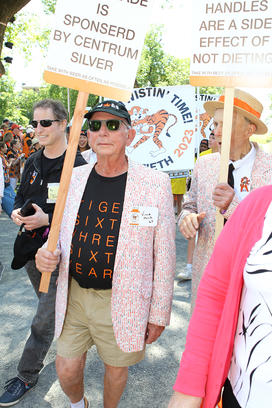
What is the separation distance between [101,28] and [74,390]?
6.74 feet

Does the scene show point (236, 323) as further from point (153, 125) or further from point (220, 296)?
point (153, 125)

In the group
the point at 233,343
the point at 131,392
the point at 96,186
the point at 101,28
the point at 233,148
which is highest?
the point at 101,28

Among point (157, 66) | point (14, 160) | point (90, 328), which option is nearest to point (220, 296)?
point (90, 328)

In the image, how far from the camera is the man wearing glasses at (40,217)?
100 inches

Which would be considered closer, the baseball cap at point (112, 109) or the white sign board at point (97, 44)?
the white sign board at point (97, 44)

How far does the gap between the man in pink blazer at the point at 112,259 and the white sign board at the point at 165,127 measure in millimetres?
2432

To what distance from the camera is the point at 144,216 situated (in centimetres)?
198

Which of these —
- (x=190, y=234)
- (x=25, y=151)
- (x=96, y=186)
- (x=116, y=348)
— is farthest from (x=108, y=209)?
(x=25, y=151)

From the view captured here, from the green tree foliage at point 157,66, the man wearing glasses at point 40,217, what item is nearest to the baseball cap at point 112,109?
the man wearing glasses at point 40,217

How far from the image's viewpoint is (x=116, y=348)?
208 cm

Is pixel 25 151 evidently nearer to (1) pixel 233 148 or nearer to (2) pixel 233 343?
(1) pixel 233 148

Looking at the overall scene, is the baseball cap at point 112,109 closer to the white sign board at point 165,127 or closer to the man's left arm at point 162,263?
the man's left arm at point 162,263

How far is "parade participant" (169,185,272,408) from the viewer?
1087 mm

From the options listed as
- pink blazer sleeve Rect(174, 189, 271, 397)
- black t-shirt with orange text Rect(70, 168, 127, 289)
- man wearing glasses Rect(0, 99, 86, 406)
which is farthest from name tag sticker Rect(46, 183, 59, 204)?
pink blazer sleeve Rect(174, 189, 271, 397)
